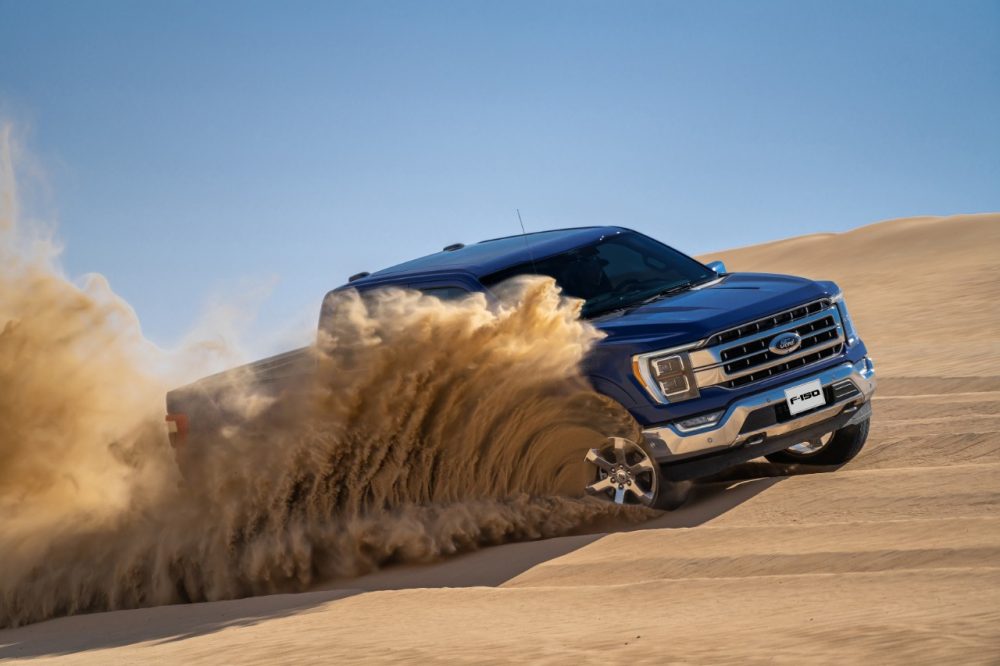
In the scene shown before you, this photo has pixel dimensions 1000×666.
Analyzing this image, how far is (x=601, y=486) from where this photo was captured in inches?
288

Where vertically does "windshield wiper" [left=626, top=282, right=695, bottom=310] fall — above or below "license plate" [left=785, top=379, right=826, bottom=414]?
above

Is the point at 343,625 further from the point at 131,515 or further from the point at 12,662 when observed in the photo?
the point at 131,515

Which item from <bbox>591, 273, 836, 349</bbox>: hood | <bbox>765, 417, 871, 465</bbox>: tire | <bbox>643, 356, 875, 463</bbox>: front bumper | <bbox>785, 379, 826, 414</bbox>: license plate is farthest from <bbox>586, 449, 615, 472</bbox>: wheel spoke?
<bbox>765, 417, 871, 465</bbox>: tire

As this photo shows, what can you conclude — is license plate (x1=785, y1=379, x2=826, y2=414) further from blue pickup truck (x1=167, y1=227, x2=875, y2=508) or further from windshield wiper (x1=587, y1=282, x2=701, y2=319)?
windshield wiper (x1=587, y1=282, x2=701, y2=319)

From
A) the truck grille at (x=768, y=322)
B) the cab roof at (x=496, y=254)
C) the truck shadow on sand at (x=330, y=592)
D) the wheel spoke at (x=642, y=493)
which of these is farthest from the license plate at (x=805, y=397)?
the cab roof at (x=496, y=254)

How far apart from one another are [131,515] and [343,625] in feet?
10.2

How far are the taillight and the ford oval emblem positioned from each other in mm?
3887

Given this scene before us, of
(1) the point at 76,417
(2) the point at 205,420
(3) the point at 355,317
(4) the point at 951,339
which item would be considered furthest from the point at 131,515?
(4) the point at 951,339

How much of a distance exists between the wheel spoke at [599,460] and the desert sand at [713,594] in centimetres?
38

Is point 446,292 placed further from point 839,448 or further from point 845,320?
point 839,448

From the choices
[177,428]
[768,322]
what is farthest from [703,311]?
[177,428]

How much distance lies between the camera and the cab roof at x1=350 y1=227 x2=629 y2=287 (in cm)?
821

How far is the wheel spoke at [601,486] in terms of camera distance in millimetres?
7297

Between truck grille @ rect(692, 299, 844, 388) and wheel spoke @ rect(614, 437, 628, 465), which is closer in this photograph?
truck grille @ rect(692, 299, 844, 388)
